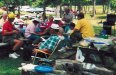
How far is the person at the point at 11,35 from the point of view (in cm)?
1339

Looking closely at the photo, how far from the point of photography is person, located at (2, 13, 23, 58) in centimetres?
1339

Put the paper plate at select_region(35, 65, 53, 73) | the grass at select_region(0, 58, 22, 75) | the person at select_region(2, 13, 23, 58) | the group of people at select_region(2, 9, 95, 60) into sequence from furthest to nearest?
the person at select_region(2, 13, 23, 58), the group of people at select_region(2, 9, 95, 60), the grass at select_region(0, 58, 22, 75), the paper plate at select_region(35, 65, 53, 73)

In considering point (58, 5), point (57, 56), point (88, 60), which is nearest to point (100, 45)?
point (88, 60)

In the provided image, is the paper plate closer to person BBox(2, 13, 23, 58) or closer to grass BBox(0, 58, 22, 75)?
grass BBox(0, 58, 22, 75)

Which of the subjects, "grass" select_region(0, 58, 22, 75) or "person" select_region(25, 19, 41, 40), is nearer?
"grass" select_region(0, 58, 22, 75)

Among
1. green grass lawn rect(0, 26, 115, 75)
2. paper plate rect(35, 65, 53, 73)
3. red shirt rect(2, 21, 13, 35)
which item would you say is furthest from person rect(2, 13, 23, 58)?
paper plate rect(35, 65, 53, 73)

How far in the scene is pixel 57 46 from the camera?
11.6 m

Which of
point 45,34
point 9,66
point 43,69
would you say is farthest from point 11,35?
point 43,69

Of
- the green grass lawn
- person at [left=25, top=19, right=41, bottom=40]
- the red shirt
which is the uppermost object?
the red shirt

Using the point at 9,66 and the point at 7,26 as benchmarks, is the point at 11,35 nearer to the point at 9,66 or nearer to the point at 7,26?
the point at 7,26

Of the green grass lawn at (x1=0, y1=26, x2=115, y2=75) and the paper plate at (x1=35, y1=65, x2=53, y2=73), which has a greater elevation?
the paper plate at (x1=35, y1=65, x2=53, y2=73)

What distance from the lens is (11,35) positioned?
13.6m

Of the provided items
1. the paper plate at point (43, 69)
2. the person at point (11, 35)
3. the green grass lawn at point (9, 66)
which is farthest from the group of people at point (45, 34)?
the paper plate at point (43, 69)

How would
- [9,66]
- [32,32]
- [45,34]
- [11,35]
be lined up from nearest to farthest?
[9,66] < [11,35] < [32,32] < [45,34]
